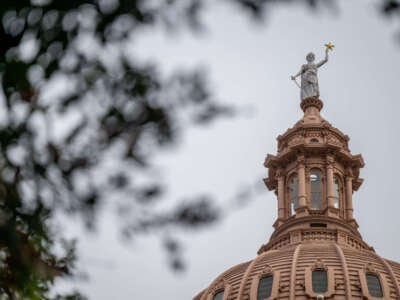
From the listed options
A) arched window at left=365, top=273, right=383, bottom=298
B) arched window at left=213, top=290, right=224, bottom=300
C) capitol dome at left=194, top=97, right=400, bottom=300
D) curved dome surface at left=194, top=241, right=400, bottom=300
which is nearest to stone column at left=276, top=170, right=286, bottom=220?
capitol dome at left=194, top=97, right=400, bottom=300

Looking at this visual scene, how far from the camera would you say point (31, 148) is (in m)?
9.27

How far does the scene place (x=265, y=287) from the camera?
5784 centimetres

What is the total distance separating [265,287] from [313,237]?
9167 mm

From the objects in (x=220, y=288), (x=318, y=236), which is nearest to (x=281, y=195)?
(x=318, y=236)

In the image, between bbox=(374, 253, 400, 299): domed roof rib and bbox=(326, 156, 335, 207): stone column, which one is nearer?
bbox=(374, 253, 400, 299): domed roof rib

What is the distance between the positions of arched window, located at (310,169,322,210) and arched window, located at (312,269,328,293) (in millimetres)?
11790

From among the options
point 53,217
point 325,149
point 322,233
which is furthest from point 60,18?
point 325,149

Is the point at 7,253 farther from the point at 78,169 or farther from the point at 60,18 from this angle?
the point at 60,18

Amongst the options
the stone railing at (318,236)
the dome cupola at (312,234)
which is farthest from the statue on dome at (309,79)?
the stone railing at (318,236)

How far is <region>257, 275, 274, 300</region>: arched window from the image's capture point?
2255 inches

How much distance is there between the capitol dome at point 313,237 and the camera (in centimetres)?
5719

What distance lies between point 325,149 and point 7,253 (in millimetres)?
62595

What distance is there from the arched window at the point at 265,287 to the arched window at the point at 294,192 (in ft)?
40.4

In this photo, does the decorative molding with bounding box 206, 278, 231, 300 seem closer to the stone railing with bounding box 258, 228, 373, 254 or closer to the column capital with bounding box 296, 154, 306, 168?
the stone railing with bounding box 258, 228, 373, 254
